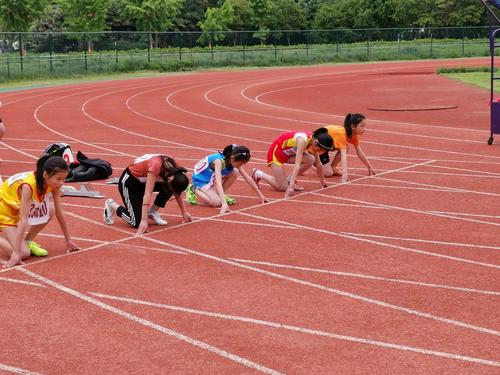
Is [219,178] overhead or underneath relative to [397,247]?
overhead

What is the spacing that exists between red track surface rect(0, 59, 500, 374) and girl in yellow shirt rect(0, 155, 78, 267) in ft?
0.83

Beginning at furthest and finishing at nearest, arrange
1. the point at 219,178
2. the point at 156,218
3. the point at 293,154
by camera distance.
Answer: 1. the point at 293,154
2. the point at 219,178
3. the point at 156,218

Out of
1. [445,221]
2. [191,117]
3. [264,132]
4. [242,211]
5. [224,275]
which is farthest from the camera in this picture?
[191,117]

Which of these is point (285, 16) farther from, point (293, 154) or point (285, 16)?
point (293, 154)

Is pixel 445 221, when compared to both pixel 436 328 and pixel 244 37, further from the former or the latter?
pixel 244 37

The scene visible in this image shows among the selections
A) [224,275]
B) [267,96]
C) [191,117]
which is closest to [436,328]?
[224,275]

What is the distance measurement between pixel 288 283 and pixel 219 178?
282cm

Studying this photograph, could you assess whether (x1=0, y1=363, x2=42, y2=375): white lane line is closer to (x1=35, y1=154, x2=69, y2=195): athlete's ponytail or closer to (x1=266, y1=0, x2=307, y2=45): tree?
(x1=35, y1=154, x2=69, y2=195): athlete's ponytail

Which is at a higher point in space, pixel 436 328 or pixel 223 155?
pixel 223 155

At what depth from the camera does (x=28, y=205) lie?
276 inches

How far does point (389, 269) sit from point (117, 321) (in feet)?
8.18

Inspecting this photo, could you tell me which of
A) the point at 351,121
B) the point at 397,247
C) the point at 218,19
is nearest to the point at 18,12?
the point at 218,19

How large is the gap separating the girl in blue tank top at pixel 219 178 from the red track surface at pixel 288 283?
19cm

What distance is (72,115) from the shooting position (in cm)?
2184
